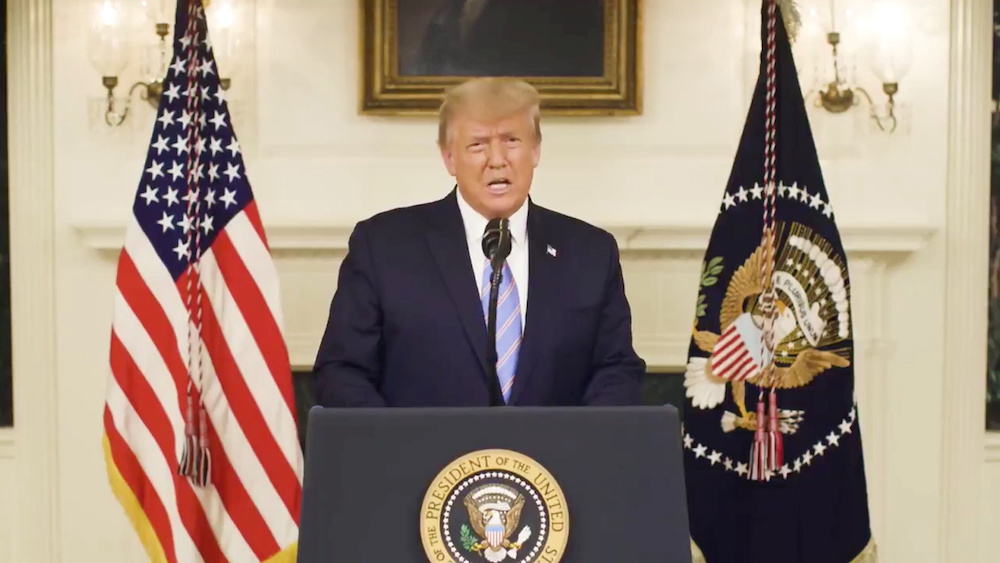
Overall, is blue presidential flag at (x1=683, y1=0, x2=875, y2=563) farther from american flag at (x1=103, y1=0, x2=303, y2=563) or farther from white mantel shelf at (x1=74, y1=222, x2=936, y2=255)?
american flag at (x1=103, y1=0, x2=303, y2=563)

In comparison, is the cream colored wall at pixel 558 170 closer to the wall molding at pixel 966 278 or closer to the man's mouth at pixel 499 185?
the wall molding at pixel 966 278

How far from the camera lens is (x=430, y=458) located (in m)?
1.54

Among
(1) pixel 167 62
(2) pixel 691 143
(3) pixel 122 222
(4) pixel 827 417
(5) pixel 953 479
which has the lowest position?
(5) pixel 953 479

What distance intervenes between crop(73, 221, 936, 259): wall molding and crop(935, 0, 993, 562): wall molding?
20 cm

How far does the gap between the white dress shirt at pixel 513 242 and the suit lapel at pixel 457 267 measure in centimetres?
2

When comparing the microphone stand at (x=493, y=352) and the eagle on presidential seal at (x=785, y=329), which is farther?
the eagle on presidential seal at (x=785, y=329)

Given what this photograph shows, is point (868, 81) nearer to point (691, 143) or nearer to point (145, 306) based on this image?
point (691, 143)

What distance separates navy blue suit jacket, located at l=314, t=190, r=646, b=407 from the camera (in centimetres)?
231

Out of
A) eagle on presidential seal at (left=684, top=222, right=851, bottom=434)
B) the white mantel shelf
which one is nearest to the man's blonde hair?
eagle on presidential seal at (left=684, top=222, right=851, bottom=434)

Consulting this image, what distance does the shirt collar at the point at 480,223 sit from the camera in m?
2.45

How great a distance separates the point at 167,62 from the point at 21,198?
0.69 metres

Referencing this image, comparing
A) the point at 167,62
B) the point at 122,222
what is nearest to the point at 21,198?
the point at 122,222

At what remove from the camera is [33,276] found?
395 centimetres

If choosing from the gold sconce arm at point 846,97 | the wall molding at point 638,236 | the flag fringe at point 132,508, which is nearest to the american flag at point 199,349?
the flag fringe at point 132,508
